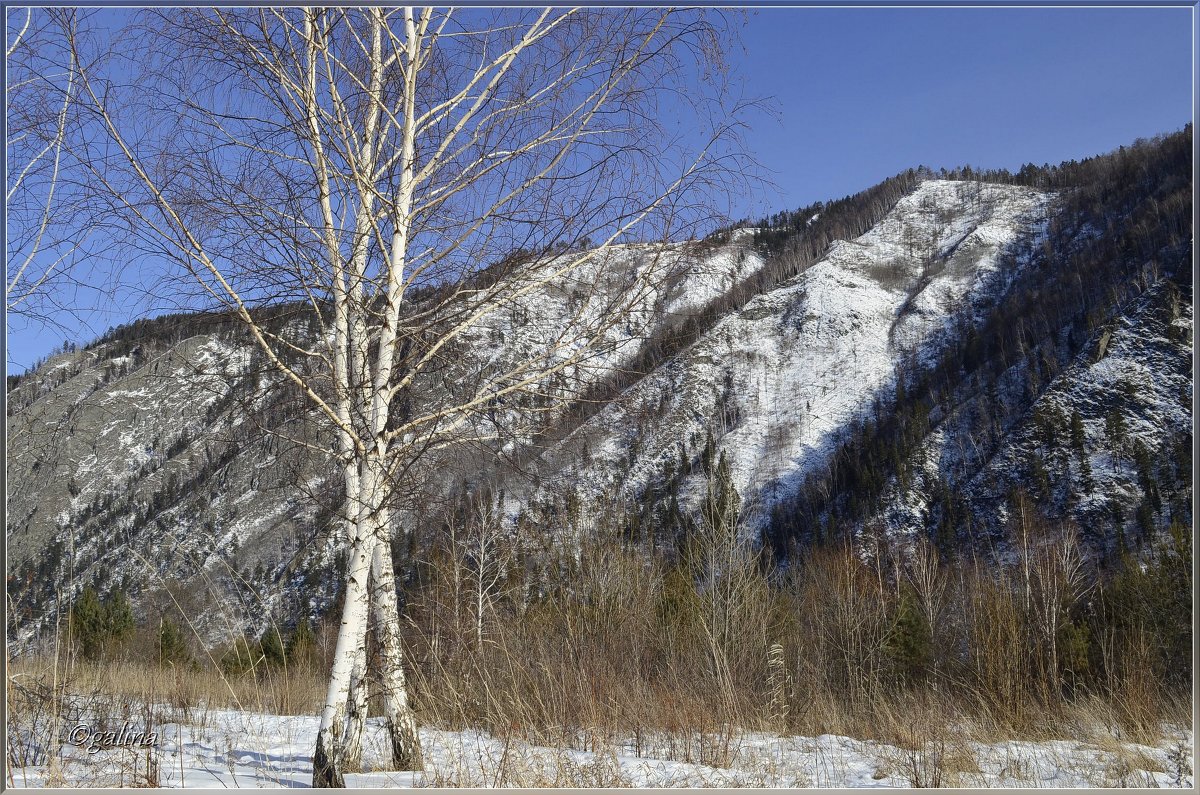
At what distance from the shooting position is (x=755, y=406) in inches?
2717

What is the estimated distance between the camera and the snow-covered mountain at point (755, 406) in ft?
14.1

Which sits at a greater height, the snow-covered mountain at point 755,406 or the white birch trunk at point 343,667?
the snow-covered mountain at point 755,406

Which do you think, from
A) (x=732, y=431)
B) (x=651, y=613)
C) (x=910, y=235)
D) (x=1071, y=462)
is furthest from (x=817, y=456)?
(x=651, y=613)

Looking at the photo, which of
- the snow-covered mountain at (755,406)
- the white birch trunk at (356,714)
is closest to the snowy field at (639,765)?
the white birch trunk at (356,714)

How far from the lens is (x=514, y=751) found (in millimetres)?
3869

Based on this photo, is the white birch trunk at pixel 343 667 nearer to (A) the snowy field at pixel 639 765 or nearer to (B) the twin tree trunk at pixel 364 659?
(B) the twin tree trunk at pixel 364 659

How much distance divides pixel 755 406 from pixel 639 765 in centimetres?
6637

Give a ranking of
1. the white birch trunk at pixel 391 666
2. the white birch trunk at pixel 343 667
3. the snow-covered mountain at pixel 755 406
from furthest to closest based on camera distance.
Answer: the snow-covered mountain at pixel 755 406 < the white birch trunk at pixel 391 666 < the white birch trunk at pixel 343 667

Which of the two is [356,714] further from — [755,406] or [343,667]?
[755,406]

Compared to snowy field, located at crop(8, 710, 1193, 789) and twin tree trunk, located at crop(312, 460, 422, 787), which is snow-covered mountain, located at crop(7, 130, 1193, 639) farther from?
snowy field, located at crop(8, 710, 1193, 789)

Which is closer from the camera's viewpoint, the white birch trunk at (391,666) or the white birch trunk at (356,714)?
the white birch trunk at (356,714)

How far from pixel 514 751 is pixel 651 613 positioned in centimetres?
1428

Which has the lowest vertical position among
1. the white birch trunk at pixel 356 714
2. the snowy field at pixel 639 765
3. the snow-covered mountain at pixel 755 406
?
the snowy field at pixel 639 765

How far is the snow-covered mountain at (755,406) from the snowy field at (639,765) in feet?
2.81
